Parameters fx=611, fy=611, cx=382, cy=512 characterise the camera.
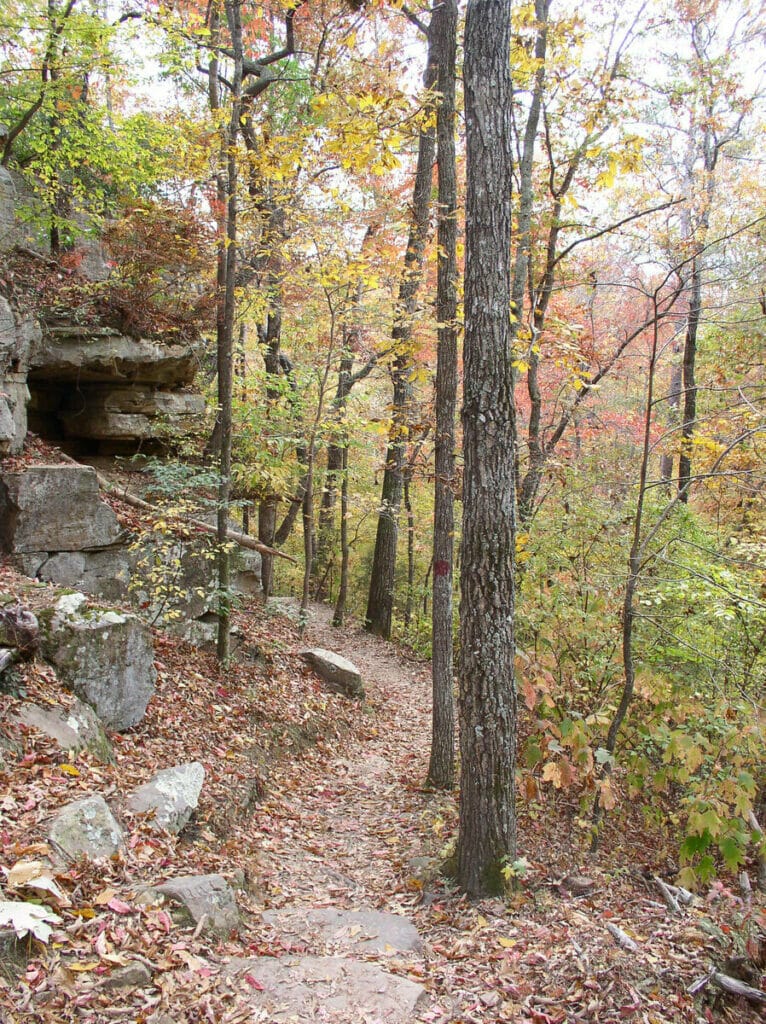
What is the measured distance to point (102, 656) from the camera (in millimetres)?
5742

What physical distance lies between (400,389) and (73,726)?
7.35 m

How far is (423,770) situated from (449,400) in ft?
15.5

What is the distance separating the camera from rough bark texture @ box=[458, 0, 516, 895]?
4.57m

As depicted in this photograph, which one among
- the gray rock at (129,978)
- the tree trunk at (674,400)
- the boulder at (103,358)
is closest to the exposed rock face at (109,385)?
the boulder at (103,358)

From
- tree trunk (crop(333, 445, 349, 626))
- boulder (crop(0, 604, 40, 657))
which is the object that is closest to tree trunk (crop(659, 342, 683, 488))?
tree trunk (crop(333, 445, 349, 626))

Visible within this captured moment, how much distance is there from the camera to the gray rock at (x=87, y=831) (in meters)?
3.79

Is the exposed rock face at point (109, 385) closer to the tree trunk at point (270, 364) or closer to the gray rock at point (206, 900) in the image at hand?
the tree trunk at point (270, 364)

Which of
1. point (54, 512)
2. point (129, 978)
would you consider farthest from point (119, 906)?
point (54, 512)

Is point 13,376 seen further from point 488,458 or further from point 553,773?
point 553,773

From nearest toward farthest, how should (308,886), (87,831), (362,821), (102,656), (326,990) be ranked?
(326,990) → (87,831) → (308,886) → (102,656) → (362,821)

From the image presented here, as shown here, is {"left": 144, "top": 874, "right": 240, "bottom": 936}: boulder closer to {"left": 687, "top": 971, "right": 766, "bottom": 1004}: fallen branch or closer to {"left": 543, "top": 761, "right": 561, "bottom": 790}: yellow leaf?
{"left": 543, "top": 761, "right": 561, "bottom": 790}: yellow leaf

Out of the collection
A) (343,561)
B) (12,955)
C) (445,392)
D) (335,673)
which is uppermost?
(445,392)

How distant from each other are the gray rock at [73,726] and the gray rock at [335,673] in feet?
15.4

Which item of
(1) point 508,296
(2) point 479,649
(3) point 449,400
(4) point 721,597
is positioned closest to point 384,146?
(1) point 508,296
